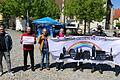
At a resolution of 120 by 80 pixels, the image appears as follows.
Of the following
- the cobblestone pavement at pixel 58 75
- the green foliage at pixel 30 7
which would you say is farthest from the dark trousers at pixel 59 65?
the green foliage at pixel 30 7

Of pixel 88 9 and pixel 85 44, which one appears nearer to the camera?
pixel 85 44

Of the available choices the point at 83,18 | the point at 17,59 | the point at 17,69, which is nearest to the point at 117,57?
the point at 17,69

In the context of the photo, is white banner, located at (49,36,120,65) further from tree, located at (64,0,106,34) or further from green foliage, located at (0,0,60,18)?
green foliage, located at (0,0,60,18)

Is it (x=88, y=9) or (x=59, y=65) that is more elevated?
(x=88, y=9)

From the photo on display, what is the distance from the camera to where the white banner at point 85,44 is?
12.5 m

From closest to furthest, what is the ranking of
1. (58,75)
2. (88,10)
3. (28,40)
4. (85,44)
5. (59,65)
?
1. (58,75)
2. (28,40)
3. (85,44)
4. (59,65)
5. (88,10)

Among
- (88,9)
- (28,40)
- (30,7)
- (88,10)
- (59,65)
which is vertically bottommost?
(59,65)

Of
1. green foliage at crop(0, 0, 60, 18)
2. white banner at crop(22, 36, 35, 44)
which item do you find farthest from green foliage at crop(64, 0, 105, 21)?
white banner at crop(22, 36, 35, 44)

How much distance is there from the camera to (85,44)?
1279 cm

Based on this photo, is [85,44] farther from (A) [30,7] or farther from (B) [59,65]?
(A) [30,7]

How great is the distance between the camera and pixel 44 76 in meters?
11.4

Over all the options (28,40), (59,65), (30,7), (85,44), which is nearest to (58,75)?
(59,65)

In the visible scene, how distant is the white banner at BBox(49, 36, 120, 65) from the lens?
12547mm

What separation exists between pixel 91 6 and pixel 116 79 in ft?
92.1
